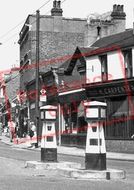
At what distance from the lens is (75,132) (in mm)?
36062

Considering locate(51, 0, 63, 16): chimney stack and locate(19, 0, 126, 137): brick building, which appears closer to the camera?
locate(19, 0, 126, 137): brick building

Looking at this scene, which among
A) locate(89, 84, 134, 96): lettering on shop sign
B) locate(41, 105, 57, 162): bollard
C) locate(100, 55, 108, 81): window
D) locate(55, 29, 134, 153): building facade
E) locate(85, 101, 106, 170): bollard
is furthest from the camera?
locate(100, 55, 108, 81): window

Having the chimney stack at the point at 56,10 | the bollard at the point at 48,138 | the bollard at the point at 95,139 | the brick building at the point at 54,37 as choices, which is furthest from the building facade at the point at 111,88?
the chimney stack at the point at 56,10

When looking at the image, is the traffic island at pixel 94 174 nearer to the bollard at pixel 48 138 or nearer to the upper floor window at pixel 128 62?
the bollard at pixel 48 138

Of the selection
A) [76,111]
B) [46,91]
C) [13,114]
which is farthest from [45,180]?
[13,114]

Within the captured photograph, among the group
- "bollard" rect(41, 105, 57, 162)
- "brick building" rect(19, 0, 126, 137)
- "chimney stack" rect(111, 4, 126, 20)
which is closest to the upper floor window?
"bollard" rect(41, 105, 57, 162)

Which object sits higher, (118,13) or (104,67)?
(118,13)

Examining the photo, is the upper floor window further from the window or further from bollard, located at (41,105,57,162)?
bollard, located at (41,105,57,162)

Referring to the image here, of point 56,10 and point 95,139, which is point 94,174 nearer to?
point 95,139

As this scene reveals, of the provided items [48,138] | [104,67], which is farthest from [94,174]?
[104,67]

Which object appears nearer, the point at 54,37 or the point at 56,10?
the point at 54,37

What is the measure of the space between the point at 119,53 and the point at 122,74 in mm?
1430

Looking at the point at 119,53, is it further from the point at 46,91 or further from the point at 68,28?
the point at 68,28

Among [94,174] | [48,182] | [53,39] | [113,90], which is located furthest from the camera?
[53,39]
